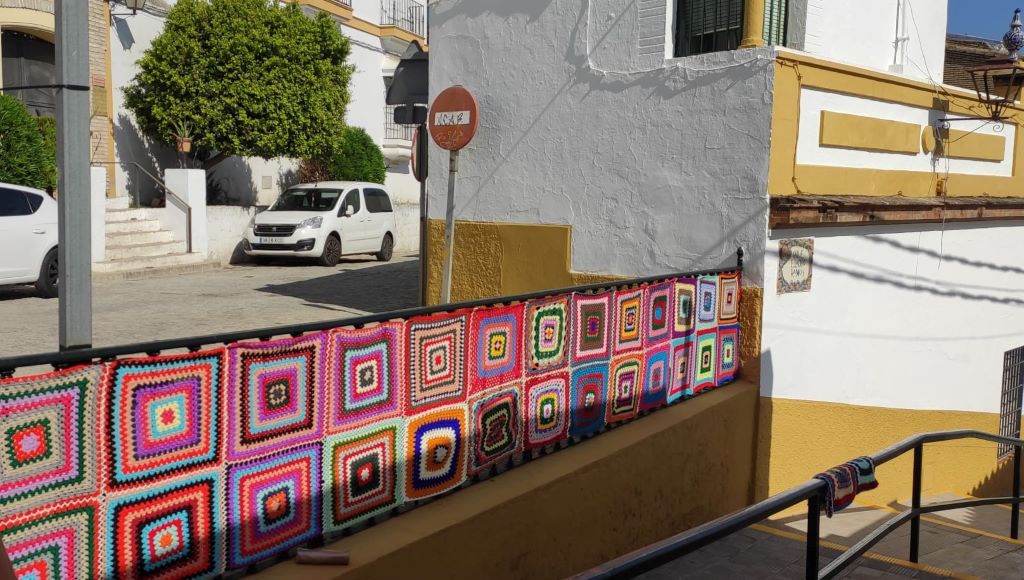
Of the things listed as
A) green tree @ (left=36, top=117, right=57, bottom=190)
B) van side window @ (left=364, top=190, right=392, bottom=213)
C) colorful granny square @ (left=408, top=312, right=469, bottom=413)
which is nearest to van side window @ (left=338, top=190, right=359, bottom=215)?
van side window @ (left=364, top=190, right=392, bottom=213)

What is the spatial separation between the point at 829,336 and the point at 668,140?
2324 mm

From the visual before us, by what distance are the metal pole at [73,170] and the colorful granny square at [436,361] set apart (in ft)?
5.13

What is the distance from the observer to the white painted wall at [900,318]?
26.6ft

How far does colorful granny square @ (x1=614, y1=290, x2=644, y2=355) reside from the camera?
616 cm

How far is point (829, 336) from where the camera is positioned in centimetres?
847

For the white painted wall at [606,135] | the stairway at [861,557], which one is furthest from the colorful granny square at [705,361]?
the stairway at [861,557]

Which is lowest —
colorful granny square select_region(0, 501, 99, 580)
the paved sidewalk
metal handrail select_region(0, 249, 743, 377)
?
the paved sidewalk

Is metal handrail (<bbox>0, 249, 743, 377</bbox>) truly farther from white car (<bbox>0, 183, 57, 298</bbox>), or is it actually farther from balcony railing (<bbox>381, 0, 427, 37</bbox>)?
balcony railing (<bbox>381, 0, 427, 37</bbox>)

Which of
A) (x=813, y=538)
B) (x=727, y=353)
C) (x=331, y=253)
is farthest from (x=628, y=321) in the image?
(x=331, y=253)

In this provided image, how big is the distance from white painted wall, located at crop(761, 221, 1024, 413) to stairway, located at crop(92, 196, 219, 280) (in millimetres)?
10760

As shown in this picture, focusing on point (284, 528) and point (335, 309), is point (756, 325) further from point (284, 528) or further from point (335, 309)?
point (335, 309)

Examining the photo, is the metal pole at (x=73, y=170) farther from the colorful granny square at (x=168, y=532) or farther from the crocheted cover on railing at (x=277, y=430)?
the colorful granny square at (x=168, y=532)

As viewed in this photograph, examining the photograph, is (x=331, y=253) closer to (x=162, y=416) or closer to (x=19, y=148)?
(x=19, y=148)

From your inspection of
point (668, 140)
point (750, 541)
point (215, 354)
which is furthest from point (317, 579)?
point (668, 140)
